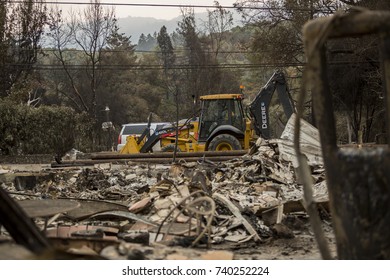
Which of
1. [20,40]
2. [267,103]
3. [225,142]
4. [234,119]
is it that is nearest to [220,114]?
[234,119]

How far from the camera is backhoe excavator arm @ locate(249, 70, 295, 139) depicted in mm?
Answer: 19641

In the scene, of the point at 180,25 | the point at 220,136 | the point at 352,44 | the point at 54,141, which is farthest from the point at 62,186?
the point at 180,25

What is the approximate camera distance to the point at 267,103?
19.9 meters

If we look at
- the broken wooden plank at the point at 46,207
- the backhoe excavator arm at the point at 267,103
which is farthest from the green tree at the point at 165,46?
the broken wooden plank at the point at 46,207

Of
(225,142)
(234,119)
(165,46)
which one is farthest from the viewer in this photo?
(165,46)

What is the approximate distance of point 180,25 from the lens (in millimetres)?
51375

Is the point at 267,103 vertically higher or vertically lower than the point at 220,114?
higher

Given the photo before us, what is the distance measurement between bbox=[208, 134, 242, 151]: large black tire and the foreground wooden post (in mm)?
17004

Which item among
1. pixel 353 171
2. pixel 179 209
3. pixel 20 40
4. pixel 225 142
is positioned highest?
pixel 20 40

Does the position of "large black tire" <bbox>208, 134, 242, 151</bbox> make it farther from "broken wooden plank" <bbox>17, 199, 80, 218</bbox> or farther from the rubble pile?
"broken wooden plank" <bbox>17, 199, 80, 218</bbox>

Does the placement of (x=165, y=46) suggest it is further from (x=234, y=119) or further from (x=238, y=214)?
(x=238, y=214)

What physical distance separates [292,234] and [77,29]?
134 ft

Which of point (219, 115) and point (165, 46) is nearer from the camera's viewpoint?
point (219, 115)

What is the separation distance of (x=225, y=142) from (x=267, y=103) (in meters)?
2.09
